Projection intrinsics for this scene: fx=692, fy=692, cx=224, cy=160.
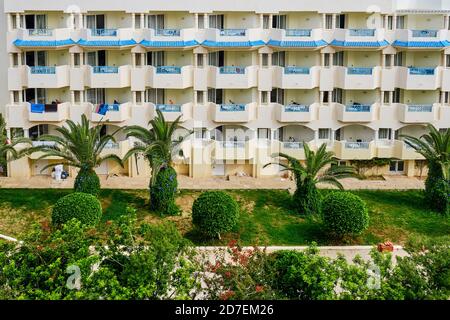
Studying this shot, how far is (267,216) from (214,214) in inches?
197

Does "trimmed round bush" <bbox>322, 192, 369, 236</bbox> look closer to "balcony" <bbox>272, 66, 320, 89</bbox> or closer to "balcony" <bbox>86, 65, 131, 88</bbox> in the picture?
"balcony" <bbox>272, 66, 320, 89</bbox>

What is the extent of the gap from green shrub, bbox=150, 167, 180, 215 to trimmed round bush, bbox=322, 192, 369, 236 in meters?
8.09

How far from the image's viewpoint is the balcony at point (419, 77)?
4216 centimetres

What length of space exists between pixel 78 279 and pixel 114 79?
843 inches

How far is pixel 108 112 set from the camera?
136 feet

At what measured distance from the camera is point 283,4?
41125mm

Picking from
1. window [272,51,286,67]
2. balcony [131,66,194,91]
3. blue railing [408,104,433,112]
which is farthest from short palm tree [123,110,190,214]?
blue railing [408,104,433,112]

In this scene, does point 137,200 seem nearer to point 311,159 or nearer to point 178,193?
point 178,193

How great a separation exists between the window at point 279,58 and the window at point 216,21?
3.78 meters

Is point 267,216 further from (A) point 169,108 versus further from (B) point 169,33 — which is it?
(B) point 169,33

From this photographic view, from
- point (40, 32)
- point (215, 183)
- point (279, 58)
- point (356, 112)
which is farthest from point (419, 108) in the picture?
point (40, 32)

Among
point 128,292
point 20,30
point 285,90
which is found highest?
point 20,30

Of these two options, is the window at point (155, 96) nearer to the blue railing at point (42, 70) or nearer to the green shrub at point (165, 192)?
the blue railing at point (42, 70)
